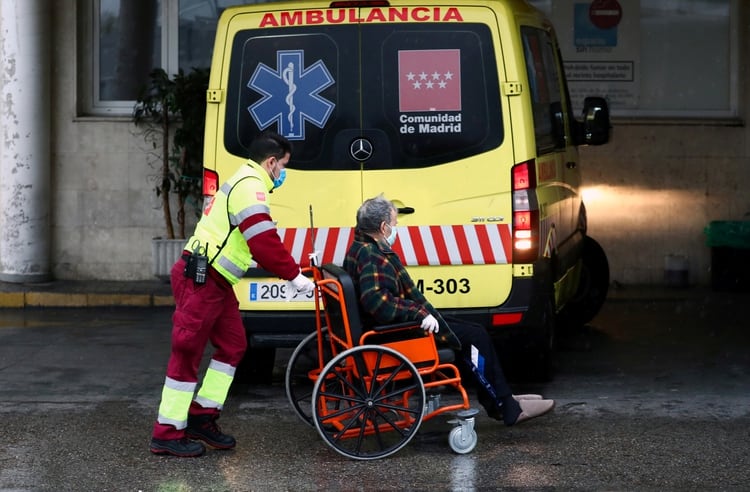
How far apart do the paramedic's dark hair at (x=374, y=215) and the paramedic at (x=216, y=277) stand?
456 mm

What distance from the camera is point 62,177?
13.9 metres

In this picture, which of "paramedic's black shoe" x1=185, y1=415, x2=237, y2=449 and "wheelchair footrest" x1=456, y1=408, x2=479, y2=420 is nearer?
"wheelchair footrest" x1=456, y1=408, x2=479, y2=420

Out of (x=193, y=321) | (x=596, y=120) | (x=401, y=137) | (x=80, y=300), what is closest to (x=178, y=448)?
(x=193, y=321)

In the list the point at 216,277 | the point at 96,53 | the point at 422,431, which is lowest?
the point at 422,431

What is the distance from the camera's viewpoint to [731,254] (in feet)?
43.0

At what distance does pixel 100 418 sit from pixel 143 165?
629 centimetres

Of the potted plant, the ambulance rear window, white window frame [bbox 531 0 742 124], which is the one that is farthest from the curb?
the ambulance rear window

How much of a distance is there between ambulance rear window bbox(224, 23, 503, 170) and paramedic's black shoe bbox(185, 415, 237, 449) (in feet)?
5.80

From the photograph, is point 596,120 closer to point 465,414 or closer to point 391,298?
point 391,298

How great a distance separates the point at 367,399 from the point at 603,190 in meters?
7.26

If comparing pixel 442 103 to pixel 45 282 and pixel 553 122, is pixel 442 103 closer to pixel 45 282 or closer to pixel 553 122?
pixel 553 122

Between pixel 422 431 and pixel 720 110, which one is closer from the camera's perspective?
pixel 422 431

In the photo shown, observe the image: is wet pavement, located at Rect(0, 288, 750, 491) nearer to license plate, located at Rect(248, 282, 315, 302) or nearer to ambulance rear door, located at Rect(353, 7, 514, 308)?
license plate, located at Rect(248, 282, 315, 302)

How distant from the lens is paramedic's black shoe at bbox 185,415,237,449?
700 cm
